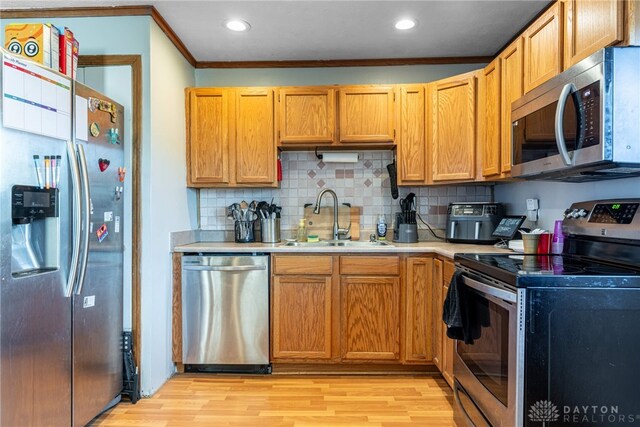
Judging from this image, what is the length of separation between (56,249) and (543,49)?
254 cm

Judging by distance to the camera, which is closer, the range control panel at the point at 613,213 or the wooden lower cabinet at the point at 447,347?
the range control panel at the point at 613,213

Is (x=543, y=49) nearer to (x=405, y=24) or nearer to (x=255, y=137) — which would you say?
(x=405, y=24)

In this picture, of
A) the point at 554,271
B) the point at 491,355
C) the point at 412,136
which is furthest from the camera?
the point at 412,136

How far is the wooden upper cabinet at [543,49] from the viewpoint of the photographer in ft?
5.79

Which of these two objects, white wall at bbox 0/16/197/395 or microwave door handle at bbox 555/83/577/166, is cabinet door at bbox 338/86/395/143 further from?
microwave door handle at bbox 555/83/577/166

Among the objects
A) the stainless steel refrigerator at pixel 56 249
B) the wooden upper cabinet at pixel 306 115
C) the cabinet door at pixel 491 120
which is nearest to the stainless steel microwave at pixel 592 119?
the cabinet door at pixel 491 120

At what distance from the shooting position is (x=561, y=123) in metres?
1.51

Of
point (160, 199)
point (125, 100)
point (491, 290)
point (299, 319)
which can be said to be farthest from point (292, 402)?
point (125, 100)

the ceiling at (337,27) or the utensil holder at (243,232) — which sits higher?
the ceiling at (337,27)

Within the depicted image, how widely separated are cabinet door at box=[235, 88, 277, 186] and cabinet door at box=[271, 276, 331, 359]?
85 centimetres

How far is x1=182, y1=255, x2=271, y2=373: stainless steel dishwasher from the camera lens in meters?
2.55

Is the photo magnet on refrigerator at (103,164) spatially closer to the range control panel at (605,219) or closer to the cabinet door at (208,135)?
the cabinet door at (208,135)

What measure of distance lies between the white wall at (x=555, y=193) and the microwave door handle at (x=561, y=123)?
1.44 ft

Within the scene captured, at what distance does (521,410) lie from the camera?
1.26 metres
